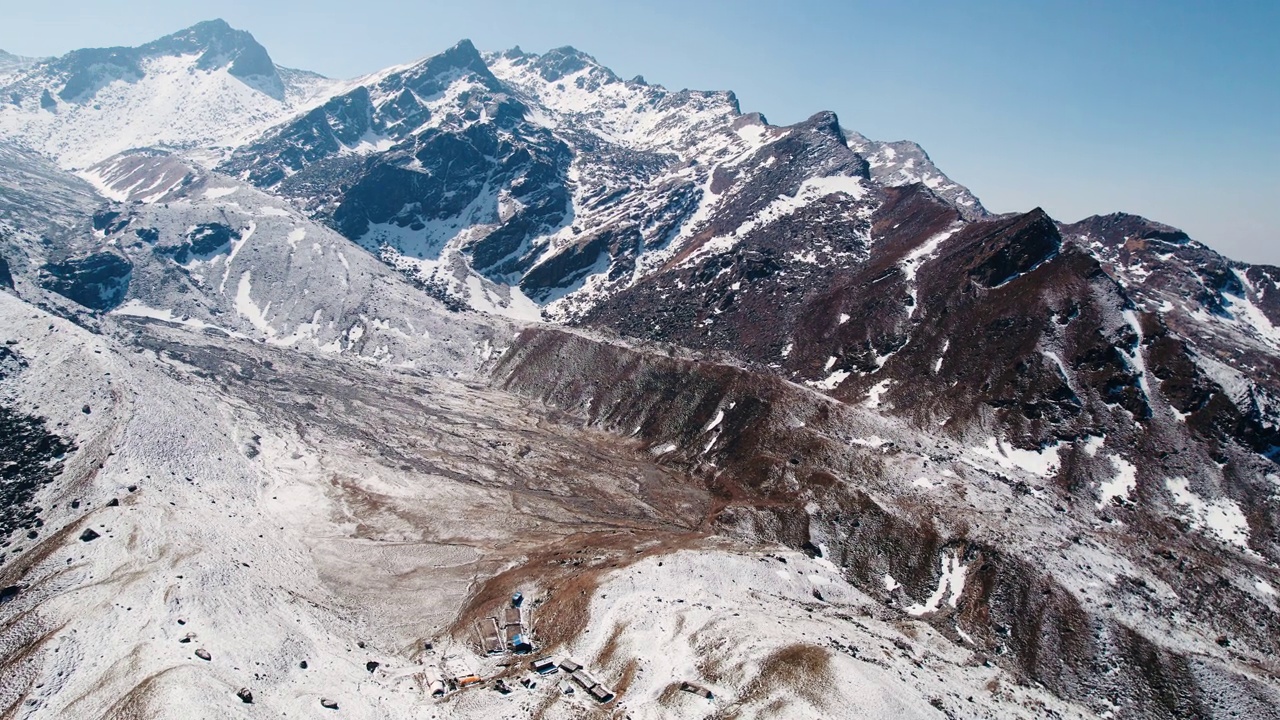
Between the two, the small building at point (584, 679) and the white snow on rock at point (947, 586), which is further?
the white snow on rock at point (947, 586)

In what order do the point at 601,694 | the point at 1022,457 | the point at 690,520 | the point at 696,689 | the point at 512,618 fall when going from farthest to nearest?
1. the point at 1022,457
2. the point at 690,520
3. the point at 512,618
4. the point at 601,694
5. the point at 696,689

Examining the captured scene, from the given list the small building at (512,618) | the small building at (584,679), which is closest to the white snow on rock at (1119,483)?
the small building at (584,679)

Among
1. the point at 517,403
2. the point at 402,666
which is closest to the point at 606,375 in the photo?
the point at 517,403

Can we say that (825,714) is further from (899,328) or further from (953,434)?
(899,328)

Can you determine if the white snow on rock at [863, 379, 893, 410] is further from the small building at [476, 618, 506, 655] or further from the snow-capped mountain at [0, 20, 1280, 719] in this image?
the small building at [476, 618, 506, 655]

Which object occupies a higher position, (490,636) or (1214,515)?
(1214,515)

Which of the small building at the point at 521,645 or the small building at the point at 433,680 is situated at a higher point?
the small building at the point at 521,645

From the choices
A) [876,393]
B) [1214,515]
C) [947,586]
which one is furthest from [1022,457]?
[947,586]

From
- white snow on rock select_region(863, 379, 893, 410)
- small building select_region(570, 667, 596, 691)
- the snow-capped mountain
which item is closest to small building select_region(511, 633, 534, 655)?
the snow-capped mountain

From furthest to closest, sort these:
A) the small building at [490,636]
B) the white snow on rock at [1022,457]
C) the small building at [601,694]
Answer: the white snow on rock at [1022,457] < the small building at [490,636] < the small building at [601,694]

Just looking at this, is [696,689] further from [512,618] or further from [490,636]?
[512,618]

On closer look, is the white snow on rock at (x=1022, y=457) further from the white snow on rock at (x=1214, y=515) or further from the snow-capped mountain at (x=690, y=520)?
the white snow on rock at (x=1214, y=515)
